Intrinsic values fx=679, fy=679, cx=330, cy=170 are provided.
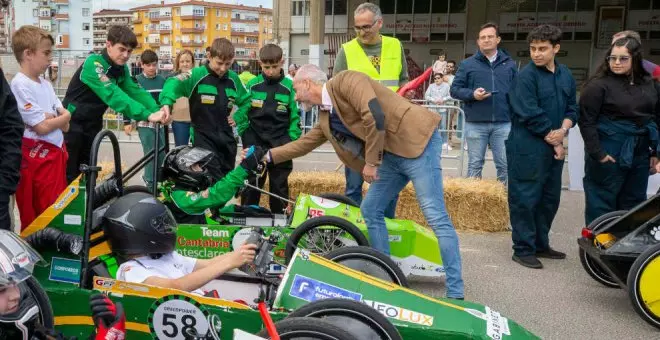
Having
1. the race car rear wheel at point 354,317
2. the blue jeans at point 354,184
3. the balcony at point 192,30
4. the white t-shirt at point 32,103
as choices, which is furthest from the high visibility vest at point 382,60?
the balcony at point 192,30

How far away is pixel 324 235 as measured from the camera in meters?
4.78

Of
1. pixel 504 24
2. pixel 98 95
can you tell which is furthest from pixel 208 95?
pixel 504 24

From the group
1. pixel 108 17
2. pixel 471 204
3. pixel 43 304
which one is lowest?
pixel 471 204

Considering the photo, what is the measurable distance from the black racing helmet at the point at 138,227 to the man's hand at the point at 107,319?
665 millimetres

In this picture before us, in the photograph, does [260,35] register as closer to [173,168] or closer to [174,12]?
[174,12]

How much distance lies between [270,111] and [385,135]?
7.60 feet

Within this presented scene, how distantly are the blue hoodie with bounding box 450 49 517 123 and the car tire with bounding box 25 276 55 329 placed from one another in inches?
193

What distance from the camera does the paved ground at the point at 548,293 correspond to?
14.2 feet

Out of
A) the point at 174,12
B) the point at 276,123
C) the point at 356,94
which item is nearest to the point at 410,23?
the point at 276,123

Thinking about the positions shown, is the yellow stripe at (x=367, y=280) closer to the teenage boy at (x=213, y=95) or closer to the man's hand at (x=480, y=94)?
the teenage boy at (x=213, y=95)

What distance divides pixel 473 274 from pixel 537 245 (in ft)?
2.63

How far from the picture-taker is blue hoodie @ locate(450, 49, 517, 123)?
6824 millimetres

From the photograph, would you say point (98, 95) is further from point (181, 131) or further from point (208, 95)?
point (181, 131)

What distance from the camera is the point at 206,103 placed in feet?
20.2
